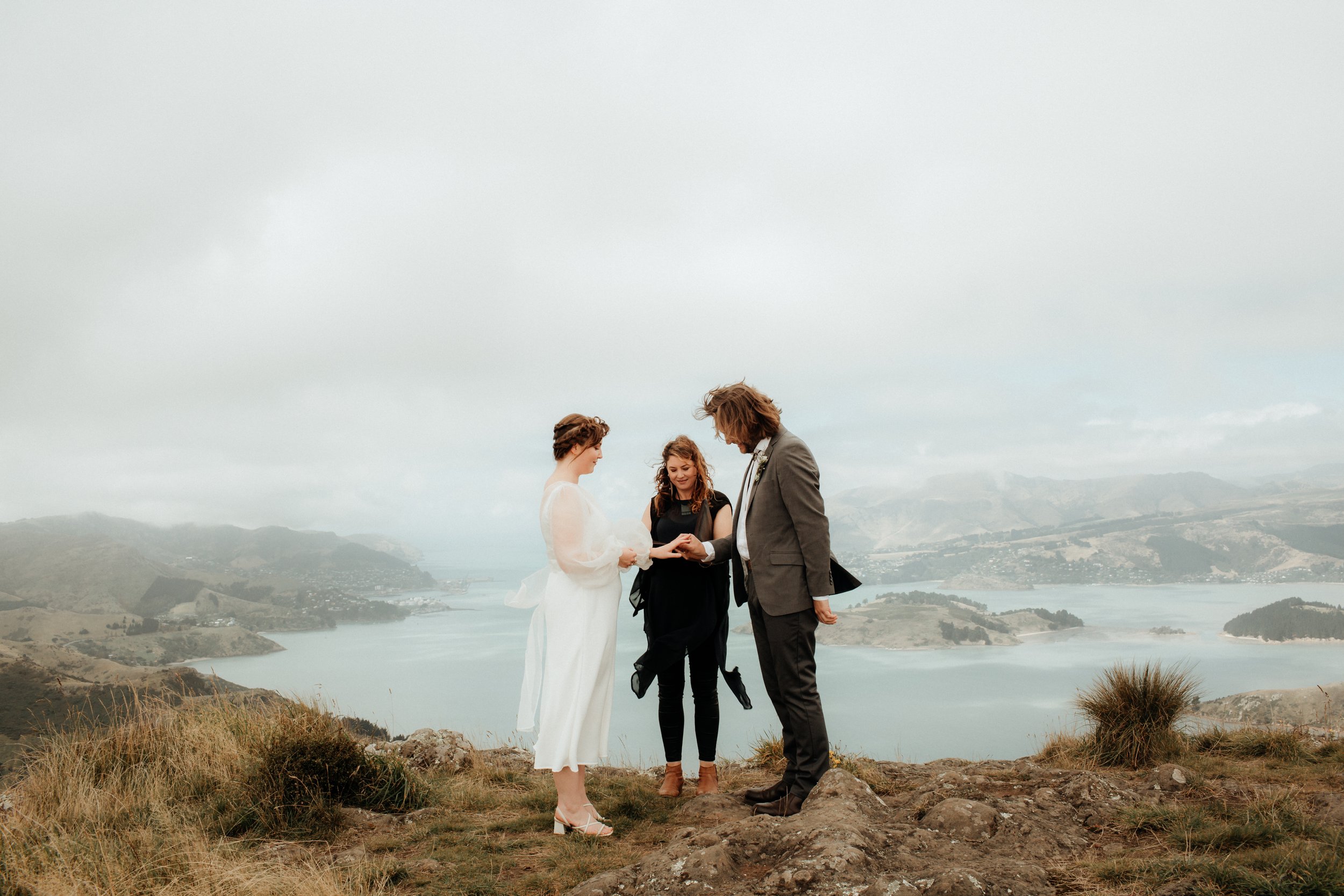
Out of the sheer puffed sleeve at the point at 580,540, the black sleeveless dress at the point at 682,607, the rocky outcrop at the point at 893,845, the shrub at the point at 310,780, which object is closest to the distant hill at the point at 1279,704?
the rocky outcrop at the point at 893,845

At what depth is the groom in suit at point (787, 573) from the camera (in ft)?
12.3

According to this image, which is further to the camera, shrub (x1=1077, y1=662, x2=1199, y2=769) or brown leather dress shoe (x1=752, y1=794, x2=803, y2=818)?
shrub (x1=1077, y1=662, x2=1199, y2=769)

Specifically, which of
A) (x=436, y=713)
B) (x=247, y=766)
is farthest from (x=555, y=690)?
(x=436, y=713)

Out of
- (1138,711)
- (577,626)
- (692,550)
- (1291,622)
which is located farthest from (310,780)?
(1291,622)

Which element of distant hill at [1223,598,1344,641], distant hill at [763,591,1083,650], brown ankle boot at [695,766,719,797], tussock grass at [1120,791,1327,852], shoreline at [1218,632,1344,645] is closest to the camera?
tussock grass at [1120,791,1327,852]

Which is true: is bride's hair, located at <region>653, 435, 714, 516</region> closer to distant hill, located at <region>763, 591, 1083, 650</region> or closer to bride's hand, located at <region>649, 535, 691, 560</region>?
bride's hand, located at <region>649, 535, 691, 560</region>

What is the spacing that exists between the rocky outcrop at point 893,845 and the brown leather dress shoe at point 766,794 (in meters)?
0.34

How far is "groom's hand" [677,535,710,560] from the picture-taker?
4133 millimetres

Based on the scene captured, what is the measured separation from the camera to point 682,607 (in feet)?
14.1

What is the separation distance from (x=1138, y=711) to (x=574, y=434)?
4784 millimetres

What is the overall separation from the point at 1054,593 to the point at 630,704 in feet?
195

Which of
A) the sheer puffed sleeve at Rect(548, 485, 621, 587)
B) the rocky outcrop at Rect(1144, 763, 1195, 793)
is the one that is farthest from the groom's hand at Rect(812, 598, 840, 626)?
the rocky outcrop at Rect(1144, 763, 1195, 793)

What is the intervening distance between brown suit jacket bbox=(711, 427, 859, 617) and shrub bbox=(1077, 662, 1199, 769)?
2915 mm

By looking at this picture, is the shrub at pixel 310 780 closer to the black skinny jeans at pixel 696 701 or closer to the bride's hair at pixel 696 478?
the black skinny jeans at pixel 696 701
